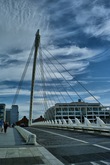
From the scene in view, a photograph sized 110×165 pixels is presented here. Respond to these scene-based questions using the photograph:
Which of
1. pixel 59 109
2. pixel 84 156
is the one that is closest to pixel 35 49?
pixel 84 156

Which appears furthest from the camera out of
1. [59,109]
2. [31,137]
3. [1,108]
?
[1,108]

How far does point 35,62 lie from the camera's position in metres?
57.5

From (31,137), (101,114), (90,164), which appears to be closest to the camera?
(90,164)

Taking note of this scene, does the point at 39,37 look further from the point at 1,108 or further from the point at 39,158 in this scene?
the point at 1,108

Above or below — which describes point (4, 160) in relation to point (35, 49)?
below

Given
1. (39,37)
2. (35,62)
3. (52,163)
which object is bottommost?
(52,163)

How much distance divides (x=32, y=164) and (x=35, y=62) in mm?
48997

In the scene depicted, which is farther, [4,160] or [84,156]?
[84,156]

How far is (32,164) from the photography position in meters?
9.13

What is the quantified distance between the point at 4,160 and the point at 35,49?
47217mm

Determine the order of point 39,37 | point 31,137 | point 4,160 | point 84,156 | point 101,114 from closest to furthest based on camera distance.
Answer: point 4,160
point 84,156
point 31,137
point 39,37
point 101,114

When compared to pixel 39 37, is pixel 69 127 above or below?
below

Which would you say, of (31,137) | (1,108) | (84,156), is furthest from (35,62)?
(1,108)

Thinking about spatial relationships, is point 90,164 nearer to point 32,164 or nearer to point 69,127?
point 32,164
